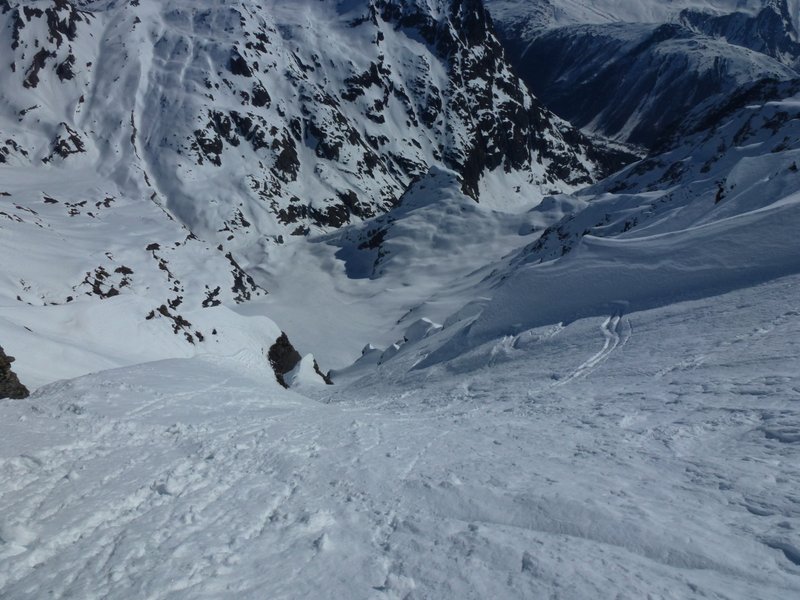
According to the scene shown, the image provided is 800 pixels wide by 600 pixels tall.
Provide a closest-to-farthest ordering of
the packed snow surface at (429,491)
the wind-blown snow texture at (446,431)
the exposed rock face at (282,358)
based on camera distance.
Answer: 1. the packed snow surface at (429,491)
2. the wind-blown snow texture at (446,431)
3. the exposed rock face at (282,358)

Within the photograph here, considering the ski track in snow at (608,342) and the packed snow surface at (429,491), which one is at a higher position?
the packed snow surface at (429,491)

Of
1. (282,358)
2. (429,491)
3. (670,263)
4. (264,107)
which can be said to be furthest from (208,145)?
(429,491)

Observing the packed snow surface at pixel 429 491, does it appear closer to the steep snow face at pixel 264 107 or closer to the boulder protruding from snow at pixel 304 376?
the boulder protruding from snow at pixel 304 376

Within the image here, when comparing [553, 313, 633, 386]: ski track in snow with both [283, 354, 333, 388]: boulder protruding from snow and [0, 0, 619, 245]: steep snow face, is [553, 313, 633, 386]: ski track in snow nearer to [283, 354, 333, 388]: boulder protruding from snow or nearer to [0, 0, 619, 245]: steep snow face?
[283, 354, 333, 388]: boulder protruding from snow

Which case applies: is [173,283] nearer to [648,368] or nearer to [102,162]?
→ [648,368]

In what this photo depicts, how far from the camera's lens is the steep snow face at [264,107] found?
109938mm

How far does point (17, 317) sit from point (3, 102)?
11955cm

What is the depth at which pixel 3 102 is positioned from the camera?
108375mm

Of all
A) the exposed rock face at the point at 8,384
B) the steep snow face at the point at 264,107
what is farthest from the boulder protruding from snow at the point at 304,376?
the steep snow face at the point at 264,107

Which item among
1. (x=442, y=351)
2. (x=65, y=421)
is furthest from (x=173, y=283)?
(x=65, y=421)

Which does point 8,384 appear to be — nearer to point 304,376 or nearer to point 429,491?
point 429,491

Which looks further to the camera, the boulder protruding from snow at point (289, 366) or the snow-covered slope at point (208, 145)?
the snow-covered slope at point (208, 145)

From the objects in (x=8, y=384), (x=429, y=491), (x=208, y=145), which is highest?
(x=208, y=145)

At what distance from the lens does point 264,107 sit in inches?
5133
